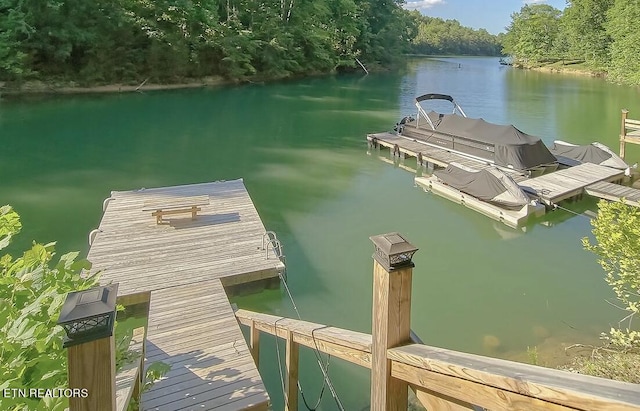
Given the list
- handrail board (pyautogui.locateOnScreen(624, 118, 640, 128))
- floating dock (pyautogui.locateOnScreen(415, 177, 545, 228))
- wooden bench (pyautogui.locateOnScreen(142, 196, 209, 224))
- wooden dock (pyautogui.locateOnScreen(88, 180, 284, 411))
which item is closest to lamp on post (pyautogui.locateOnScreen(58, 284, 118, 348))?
wooden dock (pyautogui.locateOnScreen(88, 180, 284, 411))

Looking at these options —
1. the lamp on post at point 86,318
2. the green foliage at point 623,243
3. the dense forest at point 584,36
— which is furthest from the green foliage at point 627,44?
the lamp on post at point 86,318

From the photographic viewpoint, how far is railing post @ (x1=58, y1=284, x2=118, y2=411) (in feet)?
4.03

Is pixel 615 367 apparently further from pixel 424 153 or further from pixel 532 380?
pixel 424 153

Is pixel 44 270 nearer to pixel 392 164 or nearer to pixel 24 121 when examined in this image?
pixel 392 164

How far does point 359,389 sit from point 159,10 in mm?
29857

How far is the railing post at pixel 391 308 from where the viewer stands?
1.50 metres

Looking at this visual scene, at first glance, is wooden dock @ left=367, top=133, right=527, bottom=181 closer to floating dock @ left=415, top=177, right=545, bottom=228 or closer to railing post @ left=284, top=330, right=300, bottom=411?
floating dock @ left=415, top=177, right=545, bottom=228

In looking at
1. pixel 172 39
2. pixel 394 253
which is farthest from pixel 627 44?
pixel 394 253

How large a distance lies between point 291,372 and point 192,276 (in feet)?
9.29

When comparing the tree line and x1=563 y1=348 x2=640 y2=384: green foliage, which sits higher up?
the tree line

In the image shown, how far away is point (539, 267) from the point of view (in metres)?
7.64

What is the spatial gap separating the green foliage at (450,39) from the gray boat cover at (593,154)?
76.0m

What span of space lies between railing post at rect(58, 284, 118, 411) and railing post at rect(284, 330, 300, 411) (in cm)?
217

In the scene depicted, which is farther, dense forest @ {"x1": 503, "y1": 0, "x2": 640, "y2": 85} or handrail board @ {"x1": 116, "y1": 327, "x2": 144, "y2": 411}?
dense forest @ {"x1": 503, "y1": 0, "x2": 640, "y2": 85}
